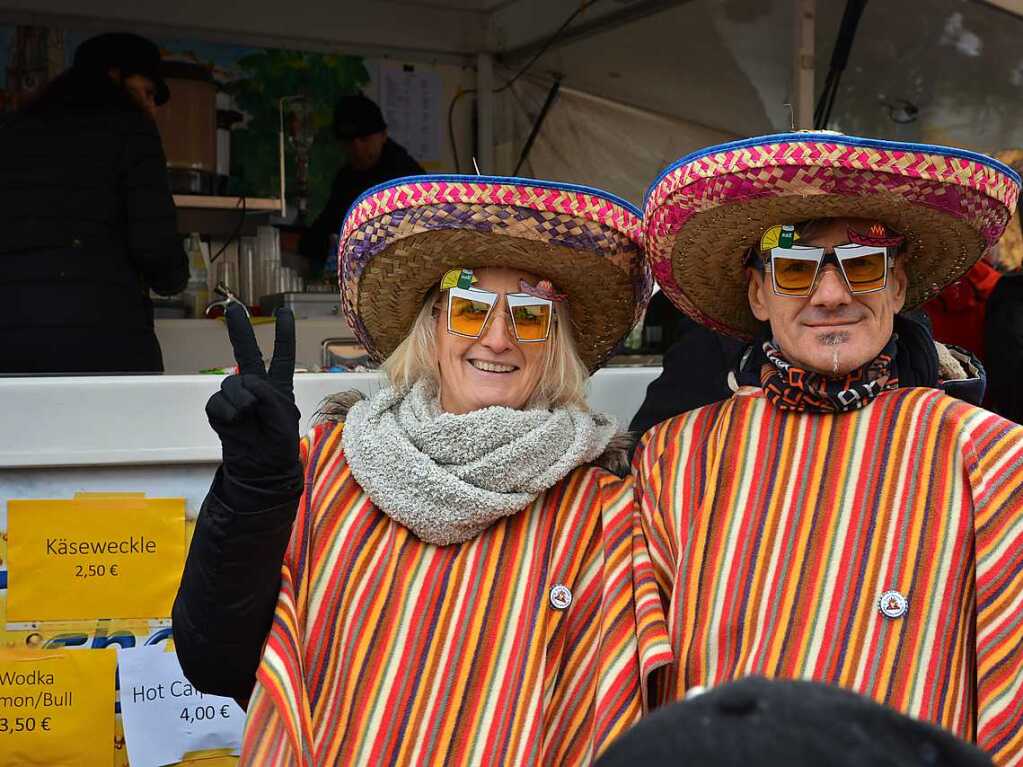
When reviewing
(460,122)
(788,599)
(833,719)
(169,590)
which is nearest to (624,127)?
(460,122)

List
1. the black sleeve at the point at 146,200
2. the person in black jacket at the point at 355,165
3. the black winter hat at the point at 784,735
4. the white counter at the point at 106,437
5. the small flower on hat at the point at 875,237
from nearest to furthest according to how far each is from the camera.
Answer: the black winter hat at the point at 784,735
the small flower on hat at the point at 875,237
the white counter at the point at 106,437
the black sleeve at the point at 146,200
the person in black jacket at the point at 355,165

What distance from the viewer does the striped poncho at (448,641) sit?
6.62 feet

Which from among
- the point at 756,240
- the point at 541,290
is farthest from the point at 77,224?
the point at 756,240

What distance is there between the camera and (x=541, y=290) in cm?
234

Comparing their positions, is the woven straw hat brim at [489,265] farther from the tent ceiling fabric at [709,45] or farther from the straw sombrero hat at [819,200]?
the tent ceiling fabric at [709,45]

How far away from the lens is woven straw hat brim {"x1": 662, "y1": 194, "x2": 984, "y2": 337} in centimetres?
209

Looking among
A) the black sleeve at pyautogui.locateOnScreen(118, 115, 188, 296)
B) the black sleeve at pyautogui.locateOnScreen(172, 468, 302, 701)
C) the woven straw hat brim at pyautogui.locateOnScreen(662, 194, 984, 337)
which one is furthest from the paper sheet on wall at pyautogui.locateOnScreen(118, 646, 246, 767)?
the woven straw hat brim at pyautogui.locateOnScreen(662, 194, 984, 337)

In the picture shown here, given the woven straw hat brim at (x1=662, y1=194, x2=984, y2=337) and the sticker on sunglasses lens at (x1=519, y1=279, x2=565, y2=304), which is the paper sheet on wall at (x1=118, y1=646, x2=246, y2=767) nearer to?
the sticker on sunglasses lens at (x1=519, y1=279, x2=565, y2=304)

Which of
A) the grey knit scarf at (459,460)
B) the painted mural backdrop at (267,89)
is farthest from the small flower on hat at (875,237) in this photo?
the painted mural backdrop at (267,89)

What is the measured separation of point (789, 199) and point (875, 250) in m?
0.19

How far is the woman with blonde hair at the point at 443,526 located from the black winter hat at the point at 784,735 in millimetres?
1244

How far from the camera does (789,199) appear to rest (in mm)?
2066

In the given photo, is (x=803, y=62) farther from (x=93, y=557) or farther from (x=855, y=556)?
(x=93, y=557)

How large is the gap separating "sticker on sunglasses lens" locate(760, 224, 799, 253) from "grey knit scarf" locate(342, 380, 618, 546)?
50 centimetres
